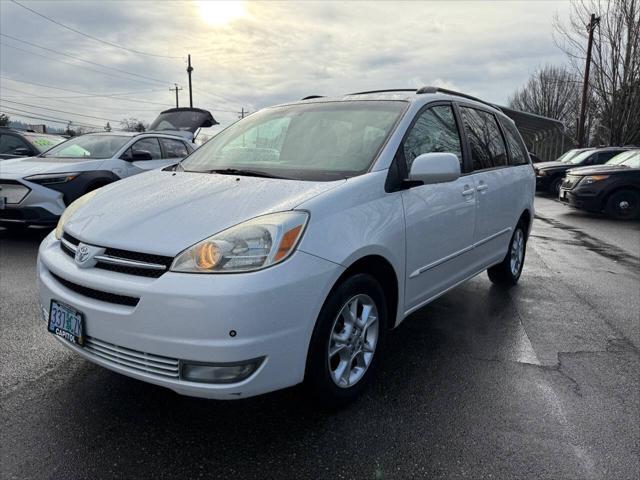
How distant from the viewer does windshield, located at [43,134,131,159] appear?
7375 millimetres

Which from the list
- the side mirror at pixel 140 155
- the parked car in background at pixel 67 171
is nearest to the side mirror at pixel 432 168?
the parked car in background at pixel 67 171

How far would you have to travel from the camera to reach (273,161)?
3.16 m

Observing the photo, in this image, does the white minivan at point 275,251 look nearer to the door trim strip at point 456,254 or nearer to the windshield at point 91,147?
the door trim strip at point 456,254

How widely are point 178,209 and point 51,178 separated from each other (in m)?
4.90

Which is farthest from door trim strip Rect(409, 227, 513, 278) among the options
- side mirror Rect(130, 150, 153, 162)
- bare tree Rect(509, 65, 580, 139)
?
bare tree Rect(509, 65, 580, 139)

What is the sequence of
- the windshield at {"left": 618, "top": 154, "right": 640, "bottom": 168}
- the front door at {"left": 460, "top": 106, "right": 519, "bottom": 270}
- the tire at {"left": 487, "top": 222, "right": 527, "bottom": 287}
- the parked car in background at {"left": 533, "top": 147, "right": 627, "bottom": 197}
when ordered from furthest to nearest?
1. the parked car in background at {"left": 533, "top": 147, "right": 627, "bottom": 197}
2. the windshield at {"left": 618, "top": 154, "right": 640, "bottom": 168}
3. the tire at {"left": 487, "top": 222, "right": 527, "bottom": 287}
4. the front door at {"left": 460, "top": 106, "right": 519, "bottom": 270}

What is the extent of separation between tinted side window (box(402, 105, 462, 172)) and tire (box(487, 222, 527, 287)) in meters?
1.68

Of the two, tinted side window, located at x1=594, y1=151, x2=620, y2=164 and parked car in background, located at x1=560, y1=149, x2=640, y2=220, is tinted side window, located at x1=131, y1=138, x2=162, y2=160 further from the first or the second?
tinted side window, located at x1=594, y1=151, x2=620, y2=164

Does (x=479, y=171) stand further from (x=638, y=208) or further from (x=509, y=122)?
(x=638, y=208)

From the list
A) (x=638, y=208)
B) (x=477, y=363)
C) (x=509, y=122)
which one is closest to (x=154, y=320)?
(x=477, y=363)

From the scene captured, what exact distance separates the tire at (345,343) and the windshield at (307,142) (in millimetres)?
661

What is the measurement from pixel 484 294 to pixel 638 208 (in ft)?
27.0

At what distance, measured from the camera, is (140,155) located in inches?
287

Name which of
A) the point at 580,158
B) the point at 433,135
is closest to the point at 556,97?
the point at 580,158
